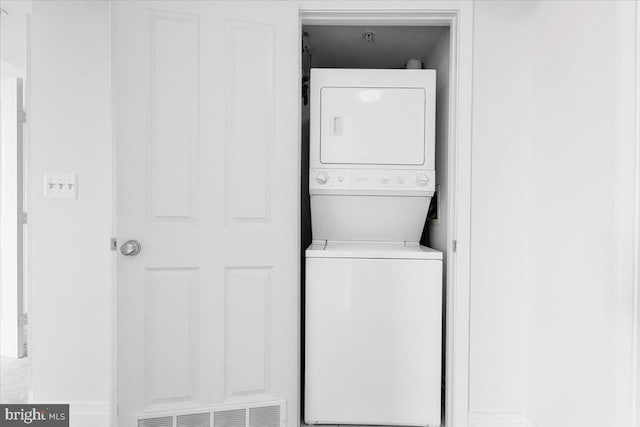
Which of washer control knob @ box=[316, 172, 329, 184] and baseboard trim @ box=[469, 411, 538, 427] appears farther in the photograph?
washer control knob @ box=[316, 172, 329, 184]

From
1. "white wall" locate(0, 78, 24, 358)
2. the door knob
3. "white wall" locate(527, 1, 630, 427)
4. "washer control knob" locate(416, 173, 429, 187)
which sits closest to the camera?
"white wall" locate(527, 1, 630, 427)

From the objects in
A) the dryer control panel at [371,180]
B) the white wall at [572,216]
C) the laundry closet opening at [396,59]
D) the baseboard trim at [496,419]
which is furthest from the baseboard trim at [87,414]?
the white wall at [572,216]

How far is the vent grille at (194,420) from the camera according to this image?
1.66 metres

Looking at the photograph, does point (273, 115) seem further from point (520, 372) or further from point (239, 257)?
point (520, 372)

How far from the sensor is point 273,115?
171cm

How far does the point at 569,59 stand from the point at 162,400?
2.21 meters

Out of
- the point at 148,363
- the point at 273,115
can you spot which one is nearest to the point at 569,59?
the point at 273,115

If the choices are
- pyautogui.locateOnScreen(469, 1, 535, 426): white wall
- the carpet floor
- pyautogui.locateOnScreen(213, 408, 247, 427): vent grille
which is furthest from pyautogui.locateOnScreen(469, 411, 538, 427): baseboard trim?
the carpet floor

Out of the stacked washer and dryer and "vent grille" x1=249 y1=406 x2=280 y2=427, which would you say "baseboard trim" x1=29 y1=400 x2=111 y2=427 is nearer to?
"vent grille" x1=249 y1=406 x2=280 y2=427

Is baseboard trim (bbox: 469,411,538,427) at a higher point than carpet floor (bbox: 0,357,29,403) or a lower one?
higher

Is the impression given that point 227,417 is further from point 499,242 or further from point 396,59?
point 396,59

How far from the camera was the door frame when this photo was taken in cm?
172

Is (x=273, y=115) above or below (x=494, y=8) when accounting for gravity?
below

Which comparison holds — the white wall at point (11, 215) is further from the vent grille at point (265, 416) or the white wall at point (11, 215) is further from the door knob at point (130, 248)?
the vent grille at point (265, 416)
